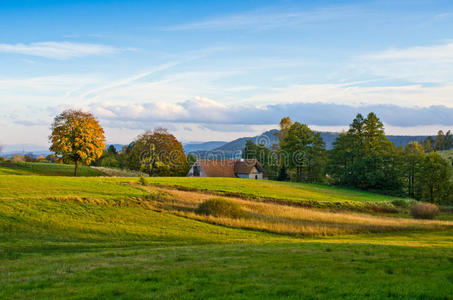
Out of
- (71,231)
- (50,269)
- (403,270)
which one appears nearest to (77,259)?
(50,269)

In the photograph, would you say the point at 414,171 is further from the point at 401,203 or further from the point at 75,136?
the point at 75,136

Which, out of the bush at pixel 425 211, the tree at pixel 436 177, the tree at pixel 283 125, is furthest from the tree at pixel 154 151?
the tree at pixel 436 177

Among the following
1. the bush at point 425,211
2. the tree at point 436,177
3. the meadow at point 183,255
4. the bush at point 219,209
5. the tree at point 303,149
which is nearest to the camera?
the meadow at point 183,255

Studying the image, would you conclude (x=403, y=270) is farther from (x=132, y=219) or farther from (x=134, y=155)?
(x=134, y=155)

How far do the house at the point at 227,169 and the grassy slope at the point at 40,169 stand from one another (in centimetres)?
2132

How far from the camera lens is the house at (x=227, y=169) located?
7350 centimetres

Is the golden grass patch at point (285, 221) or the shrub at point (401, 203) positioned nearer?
the golden grass patch at point (285, 221)

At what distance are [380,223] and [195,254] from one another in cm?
2083

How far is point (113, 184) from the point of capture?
116 ft

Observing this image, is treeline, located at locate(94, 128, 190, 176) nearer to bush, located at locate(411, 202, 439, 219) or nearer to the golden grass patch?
the golden grass patch

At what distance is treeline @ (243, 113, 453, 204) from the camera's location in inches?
2317

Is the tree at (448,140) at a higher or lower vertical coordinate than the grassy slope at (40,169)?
higher

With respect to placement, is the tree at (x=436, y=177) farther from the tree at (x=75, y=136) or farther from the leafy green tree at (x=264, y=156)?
the tree at (x=75, y=136)

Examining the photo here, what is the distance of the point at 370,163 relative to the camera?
59594 mm
